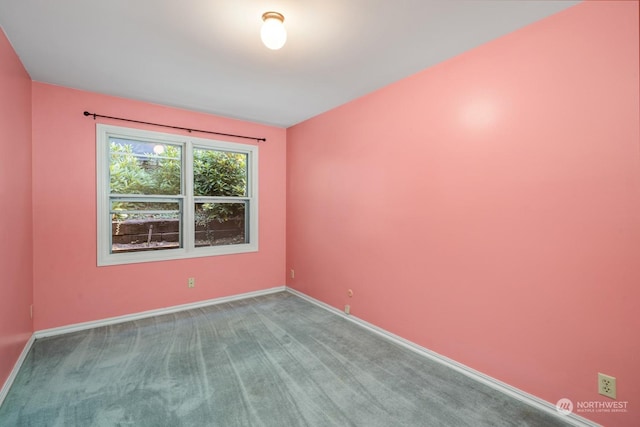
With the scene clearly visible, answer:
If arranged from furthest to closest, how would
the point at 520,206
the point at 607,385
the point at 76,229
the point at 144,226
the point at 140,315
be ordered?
1. the point at 144,226
2. the point at 140,315
3. the point at 76,229
4. the point at 520,206
5. the point at 607,385

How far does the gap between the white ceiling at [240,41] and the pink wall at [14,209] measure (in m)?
0.28

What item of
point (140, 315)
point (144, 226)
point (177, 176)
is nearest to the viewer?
point (140, 315)

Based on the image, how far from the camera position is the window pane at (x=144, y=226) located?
337 cm

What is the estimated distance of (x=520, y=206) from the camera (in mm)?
1974

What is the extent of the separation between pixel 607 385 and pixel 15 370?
407 centimetres

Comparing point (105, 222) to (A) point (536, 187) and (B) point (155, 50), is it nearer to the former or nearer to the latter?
(B) point (155, 50)

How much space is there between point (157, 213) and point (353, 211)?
96.4 inches

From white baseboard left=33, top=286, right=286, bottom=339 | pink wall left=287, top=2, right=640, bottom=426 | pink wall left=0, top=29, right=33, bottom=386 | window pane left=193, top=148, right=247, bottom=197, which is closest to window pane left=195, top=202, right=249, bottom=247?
window pane left=193, top=148, right=247, bottom=197

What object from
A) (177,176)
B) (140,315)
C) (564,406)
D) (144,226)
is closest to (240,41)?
(177,176)

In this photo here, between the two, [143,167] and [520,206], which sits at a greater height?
[143,167]

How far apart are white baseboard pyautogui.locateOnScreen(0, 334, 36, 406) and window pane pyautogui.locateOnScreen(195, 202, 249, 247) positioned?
1795 mm

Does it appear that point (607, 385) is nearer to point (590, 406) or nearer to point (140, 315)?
point (590, 406)

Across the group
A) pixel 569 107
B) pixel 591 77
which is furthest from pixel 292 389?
pixel 591 77

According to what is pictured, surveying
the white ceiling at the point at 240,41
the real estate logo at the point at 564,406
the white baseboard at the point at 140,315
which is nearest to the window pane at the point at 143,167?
the white ceiling at the point at 240,41
